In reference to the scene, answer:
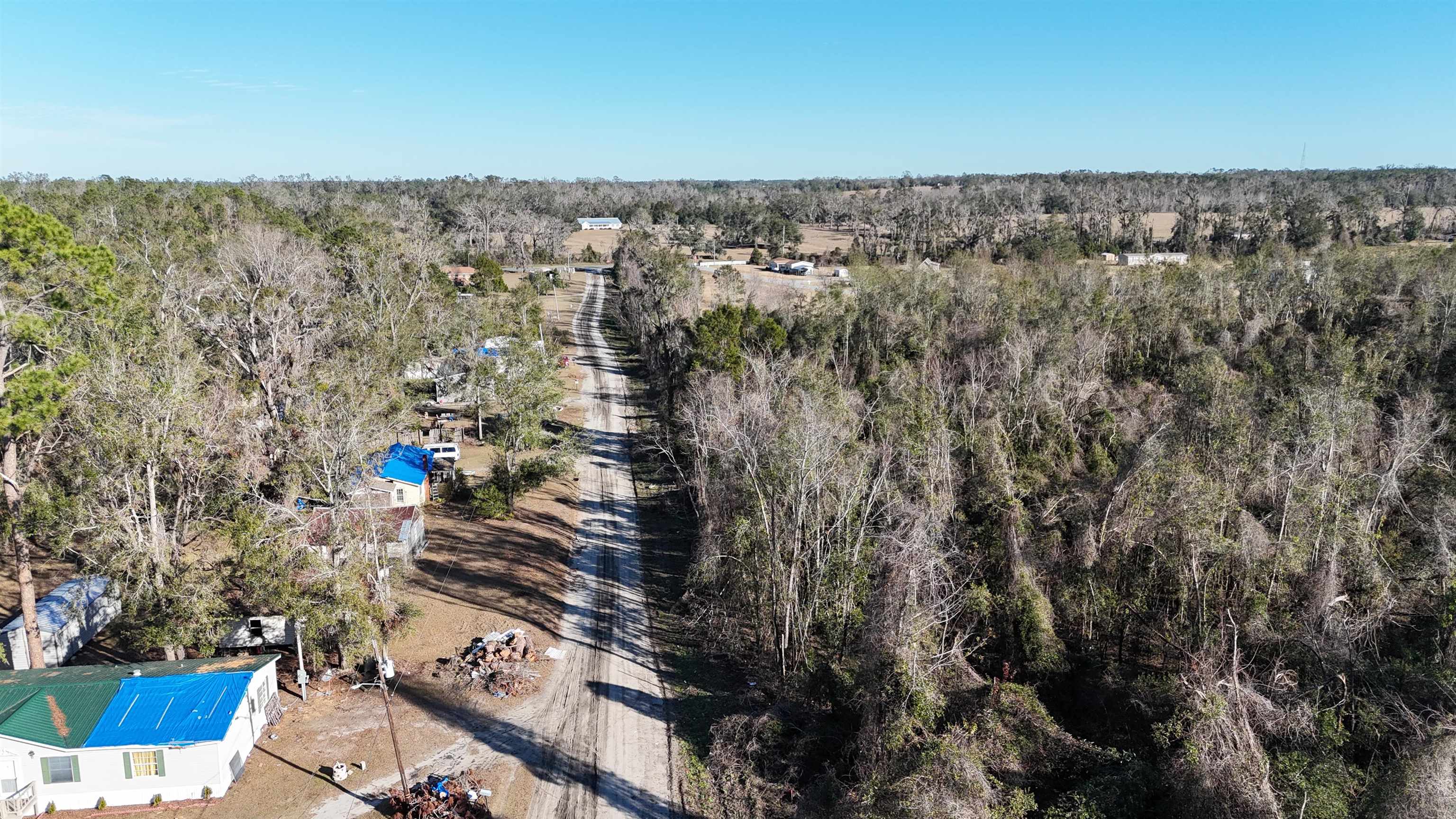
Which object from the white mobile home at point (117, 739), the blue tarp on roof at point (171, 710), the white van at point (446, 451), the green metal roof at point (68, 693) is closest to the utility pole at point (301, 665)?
the green metal roof at point (68, 693)

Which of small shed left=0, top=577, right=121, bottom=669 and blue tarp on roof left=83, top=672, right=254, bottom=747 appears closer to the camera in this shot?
blue tarp on roof left=83, top=672, right=254, bottom=747

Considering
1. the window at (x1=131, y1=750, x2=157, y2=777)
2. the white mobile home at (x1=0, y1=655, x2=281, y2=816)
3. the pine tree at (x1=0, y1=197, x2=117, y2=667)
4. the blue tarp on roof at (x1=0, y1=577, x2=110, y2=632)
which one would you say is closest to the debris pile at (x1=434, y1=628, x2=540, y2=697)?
the white mobile home at (x1=0, y1=655, x2=281, y2=816)

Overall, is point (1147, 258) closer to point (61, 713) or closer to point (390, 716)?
point (390, 716)

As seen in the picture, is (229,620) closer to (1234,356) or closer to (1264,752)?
(1264,752)

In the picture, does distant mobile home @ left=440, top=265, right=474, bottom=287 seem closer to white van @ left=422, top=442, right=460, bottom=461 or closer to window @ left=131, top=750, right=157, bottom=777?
white van @ left=422, top=442, right=460, bottom=461

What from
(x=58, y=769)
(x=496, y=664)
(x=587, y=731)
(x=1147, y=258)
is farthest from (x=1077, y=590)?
(x=1147, y=258)

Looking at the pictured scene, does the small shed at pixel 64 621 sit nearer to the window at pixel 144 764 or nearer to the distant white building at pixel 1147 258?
the window at pixel 144 764
